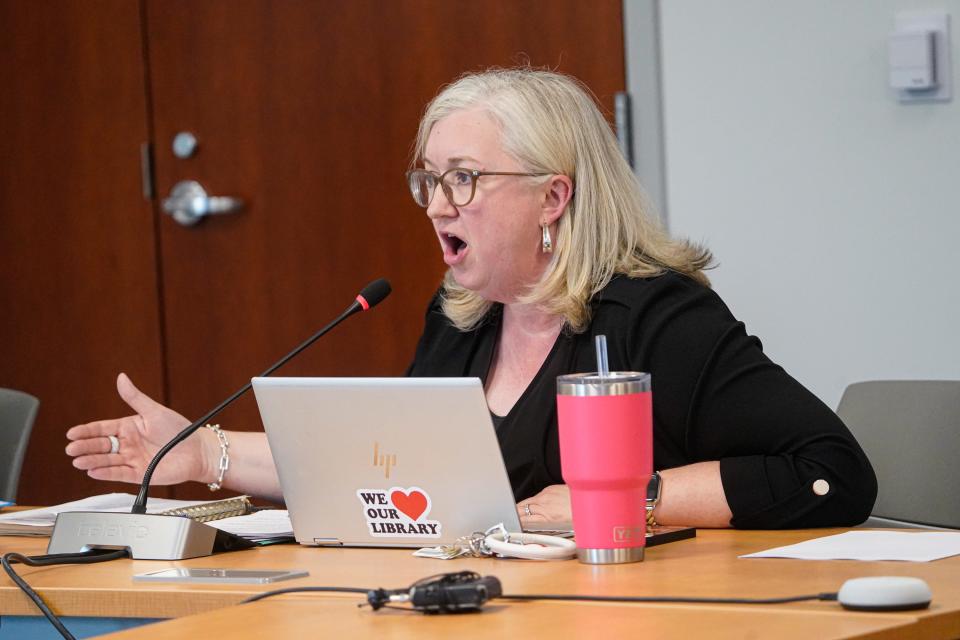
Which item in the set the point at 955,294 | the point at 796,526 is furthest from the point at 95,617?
the point at 955,294

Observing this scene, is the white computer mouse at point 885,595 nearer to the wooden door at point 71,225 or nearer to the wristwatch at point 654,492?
the wristwatch at point 654,492

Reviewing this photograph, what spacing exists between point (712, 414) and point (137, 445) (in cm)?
81

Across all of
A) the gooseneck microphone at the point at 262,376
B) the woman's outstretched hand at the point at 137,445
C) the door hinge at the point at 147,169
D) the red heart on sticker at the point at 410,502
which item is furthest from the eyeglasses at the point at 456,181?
the door hinge at the point at 147,169

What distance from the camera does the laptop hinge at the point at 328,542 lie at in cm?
152

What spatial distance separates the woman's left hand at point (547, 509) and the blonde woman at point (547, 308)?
0.21 meters

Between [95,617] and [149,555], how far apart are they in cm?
17

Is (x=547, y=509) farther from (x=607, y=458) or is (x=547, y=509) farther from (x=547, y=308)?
(x=547, y=308)

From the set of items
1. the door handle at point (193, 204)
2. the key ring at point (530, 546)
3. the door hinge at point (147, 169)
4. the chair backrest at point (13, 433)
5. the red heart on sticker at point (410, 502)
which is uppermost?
the door hinge at point (147, 169)

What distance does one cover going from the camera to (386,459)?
4.75ft

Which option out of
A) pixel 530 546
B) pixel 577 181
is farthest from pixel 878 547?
pixel 577 181

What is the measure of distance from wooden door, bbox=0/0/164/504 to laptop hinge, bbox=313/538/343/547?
2172mm

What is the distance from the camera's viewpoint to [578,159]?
6.51 feet

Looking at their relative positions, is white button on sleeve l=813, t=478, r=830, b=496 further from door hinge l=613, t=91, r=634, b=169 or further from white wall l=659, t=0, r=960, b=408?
door hinge l=613, t=91, r=634, b=169

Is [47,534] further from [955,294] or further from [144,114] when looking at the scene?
[144,114]
